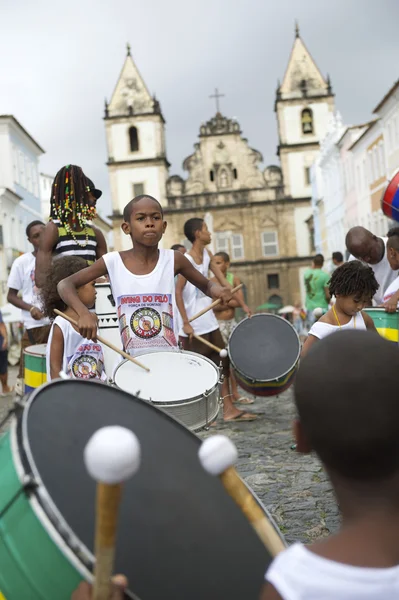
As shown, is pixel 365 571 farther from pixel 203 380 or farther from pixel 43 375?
pixel 43 375

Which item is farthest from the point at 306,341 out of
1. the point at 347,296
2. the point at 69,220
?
the point at 69,220

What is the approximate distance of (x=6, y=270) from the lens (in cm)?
4162

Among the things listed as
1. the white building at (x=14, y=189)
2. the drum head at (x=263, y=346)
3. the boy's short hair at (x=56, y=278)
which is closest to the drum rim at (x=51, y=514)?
the boy's short hair at (x=56, y=278)

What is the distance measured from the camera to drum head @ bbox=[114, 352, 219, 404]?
3.56 metres

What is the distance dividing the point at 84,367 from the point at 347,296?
1.48 metres

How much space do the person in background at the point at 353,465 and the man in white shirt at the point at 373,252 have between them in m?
4.62

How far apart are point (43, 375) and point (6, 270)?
3773 centimetres

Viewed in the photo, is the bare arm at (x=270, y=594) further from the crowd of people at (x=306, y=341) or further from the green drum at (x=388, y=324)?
the green drum at (x=388, y=324)

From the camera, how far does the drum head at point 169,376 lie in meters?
3.56

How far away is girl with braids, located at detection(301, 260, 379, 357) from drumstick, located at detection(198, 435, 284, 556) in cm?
300

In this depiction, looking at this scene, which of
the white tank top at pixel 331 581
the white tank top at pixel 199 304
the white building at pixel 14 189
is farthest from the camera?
the white building at pixel 14 189

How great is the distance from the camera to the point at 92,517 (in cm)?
164

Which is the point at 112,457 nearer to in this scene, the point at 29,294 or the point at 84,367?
the point at 84,367

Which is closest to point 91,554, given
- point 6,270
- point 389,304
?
point 389,304
